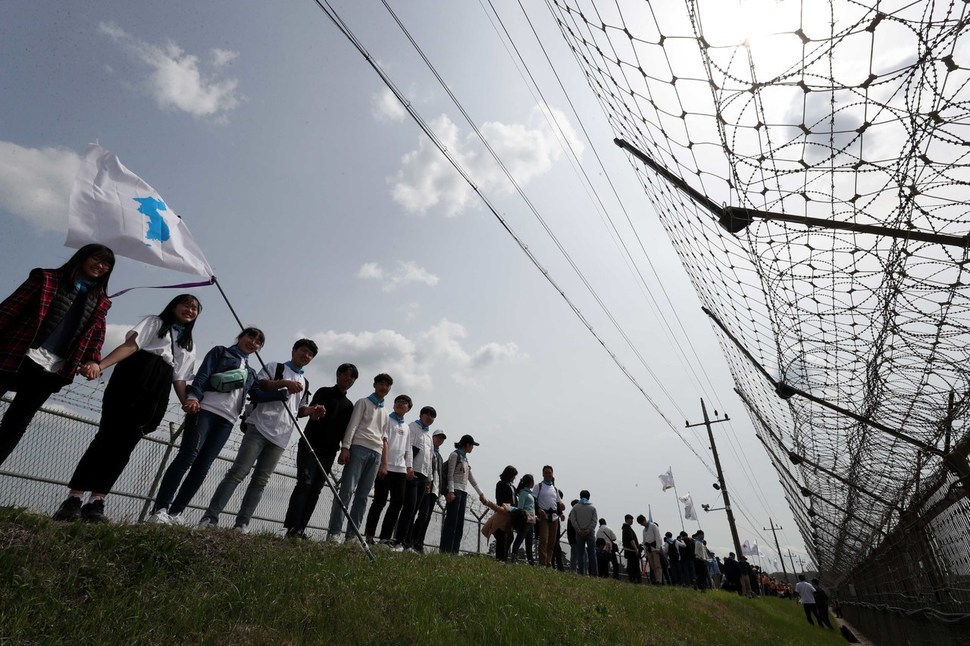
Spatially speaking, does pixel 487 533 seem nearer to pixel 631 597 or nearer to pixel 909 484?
pixel 631 597

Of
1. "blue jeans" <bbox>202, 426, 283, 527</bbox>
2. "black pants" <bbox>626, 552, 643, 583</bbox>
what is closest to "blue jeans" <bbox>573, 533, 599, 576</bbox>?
"black pants" <bbox>626, 552, 643, 583</bbox>

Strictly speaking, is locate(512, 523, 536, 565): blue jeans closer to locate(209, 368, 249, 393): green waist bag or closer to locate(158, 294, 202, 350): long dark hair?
locate(209, 368, 249, 393): green waist bag

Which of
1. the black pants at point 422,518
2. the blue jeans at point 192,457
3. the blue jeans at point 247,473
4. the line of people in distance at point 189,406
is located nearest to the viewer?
the line of people in distance at point 189,406

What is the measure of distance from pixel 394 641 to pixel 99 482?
7.69 feet

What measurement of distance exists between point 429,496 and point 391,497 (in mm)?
1087

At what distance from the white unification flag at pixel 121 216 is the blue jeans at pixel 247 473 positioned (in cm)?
166

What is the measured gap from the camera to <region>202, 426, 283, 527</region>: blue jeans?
4.55 m

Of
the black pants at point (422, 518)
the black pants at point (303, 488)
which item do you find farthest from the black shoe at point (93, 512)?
the black pants at point (422, 518)

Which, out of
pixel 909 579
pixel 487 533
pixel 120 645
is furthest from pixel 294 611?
pixel 909 579

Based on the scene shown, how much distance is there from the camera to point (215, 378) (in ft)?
14.3

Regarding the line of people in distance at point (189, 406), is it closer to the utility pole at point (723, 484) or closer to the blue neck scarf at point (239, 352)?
the blue neck scarf at point (239, 352)

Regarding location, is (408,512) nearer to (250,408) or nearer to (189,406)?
(250,408)

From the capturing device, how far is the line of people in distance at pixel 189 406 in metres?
3.27

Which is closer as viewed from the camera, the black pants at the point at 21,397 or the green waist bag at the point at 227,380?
the black pants at the point at 21,397
